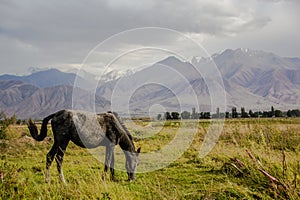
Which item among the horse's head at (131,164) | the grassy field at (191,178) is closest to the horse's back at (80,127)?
the grassy field at (191,178)

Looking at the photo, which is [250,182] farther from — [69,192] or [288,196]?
[69,192]

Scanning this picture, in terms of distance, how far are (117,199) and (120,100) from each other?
632 cm

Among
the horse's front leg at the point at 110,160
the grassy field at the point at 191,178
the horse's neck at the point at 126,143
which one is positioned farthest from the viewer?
the horse's neck at the point at 126,143

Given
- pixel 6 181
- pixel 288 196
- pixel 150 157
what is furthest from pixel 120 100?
pixel 288 196

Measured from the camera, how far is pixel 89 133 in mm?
10609

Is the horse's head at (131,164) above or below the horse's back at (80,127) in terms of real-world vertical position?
below

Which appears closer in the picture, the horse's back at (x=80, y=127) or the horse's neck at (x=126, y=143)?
the horse's back at (x=80, y=127)

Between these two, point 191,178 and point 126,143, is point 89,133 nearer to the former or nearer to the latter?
point 126,143

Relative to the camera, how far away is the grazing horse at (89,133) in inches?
411

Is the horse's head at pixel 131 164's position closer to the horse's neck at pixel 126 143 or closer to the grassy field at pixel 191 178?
the horse's neck at pixel 126 143

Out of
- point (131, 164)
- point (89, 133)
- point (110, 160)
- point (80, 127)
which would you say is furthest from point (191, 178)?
point (80, 127)

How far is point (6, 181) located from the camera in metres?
6.80

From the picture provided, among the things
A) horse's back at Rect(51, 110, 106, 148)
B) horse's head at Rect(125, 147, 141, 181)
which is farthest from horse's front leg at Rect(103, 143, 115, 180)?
horse's head at Rect(125, 147, 141, 181)

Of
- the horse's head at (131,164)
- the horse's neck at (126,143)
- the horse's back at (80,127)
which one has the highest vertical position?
the horse's back at (80,127)
